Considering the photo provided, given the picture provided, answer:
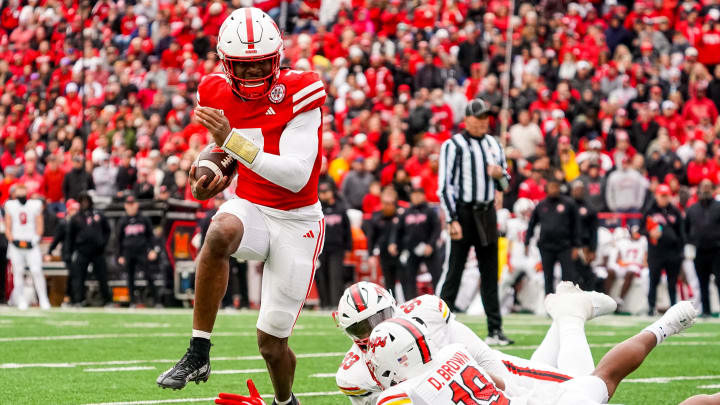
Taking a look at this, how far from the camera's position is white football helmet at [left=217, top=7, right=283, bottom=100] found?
17.5ft

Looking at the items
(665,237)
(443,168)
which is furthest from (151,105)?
(443,168)

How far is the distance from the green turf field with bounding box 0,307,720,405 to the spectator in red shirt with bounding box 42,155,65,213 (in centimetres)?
561

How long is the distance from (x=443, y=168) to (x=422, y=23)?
11109 millimetres

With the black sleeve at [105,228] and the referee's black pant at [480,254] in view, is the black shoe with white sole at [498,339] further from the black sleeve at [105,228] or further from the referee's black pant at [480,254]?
the black sleeve at [105,228]

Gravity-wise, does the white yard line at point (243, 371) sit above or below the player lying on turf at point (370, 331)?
below

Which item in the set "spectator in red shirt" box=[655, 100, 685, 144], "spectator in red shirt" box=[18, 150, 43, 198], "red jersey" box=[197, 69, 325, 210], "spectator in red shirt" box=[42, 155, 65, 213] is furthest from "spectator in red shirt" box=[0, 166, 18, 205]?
"red jersey" box=[197, 69, 325, 210]

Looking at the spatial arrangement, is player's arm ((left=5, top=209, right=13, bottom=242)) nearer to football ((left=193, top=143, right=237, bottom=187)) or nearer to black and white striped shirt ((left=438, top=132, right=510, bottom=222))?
black and white striped shirt ((left=438, top=132, right=510, bottom=222))

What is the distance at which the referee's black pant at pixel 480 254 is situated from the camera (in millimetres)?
9359

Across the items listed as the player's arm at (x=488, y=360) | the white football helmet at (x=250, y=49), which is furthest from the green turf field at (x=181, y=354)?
the white football helmet at (x=250, y=49)

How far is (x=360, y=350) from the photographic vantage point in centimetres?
516

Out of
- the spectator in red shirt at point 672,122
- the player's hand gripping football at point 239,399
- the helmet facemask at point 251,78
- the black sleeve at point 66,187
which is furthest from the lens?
the black sleeve at point 66,187

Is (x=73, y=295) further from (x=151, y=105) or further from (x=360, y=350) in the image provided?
(x=360, y=350)

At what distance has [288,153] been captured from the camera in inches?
212

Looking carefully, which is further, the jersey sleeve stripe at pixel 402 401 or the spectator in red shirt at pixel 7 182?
the spectator in red shirt at pixel 7 182
